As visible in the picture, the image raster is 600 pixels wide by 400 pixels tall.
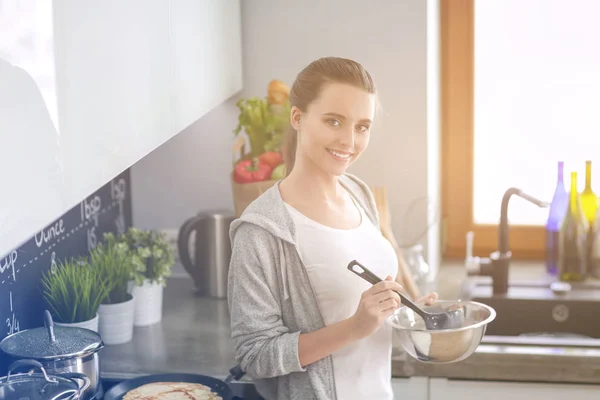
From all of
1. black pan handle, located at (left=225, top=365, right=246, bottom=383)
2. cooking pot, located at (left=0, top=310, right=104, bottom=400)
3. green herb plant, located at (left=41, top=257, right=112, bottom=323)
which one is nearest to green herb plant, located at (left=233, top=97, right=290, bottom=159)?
→ green herb plant, located at (left=41, top=257, right=112, bottom=323)

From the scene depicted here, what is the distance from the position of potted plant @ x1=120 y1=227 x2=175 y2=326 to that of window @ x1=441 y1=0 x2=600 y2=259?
37.8 inches

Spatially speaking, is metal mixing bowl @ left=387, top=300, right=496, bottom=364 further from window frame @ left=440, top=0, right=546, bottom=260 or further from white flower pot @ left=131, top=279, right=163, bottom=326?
window frame @ left=440, top=0, right=546, bottom=260

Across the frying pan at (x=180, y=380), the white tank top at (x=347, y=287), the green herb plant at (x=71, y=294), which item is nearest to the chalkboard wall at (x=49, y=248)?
the green herb plant at (x=71, y=294)

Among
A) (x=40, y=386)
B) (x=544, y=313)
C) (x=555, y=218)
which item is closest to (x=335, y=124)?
(x=40, y=386)

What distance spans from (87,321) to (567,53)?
1576 mm

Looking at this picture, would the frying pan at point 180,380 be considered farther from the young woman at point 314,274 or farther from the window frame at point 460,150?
the window frame at point 460,150

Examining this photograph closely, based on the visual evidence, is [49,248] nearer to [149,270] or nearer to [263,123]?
[149,270]

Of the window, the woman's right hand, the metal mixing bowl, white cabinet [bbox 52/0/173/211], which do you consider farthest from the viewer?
the window

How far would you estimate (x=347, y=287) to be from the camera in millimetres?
1634

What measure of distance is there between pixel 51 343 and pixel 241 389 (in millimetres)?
413

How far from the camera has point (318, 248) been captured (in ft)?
5.32

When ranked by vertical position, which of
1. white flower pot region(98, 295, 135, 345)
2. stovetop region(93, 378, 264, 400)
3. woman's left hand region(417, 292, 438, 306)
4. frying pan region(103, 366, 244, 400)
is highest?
woman's left hand region(417, 292, 438, 306)

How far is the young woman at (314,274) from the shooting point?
1.59m

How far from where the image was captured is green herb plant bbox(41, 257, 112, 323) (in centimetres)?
188
